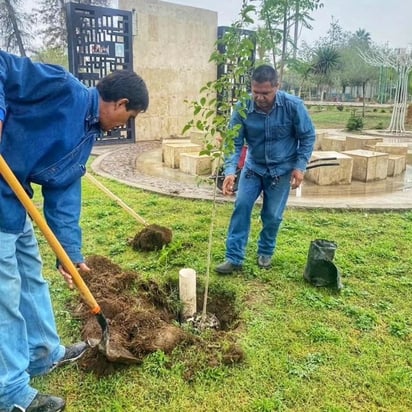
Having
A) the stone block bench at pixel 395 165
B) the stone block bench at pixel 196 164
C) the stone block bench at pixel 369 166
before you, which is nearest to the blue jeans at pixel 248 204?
the stone block bench at pixel 196 164

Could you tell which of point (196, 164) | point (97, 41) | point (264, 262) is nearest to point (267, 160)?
point (264, 262)

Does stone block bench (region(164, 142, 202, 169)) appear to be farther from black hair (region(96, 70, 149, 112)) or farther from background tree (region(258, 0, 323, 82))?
black hair (region(96, 70, 149, 112))

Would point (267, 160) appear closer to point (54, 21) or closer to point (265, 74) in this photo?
point (265, 74)

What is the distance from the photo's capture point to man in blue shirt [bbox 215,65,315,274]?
314 cm

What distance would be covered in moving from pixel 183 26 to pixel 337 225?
1000 centimetres

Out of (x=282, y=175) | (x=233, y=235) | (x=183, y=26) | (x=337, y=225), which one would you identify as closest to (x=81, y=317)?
(x=233, y=235)

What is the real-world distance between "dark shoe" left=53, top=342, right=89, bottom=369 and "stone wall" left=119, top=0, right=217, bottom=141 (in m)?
10.3

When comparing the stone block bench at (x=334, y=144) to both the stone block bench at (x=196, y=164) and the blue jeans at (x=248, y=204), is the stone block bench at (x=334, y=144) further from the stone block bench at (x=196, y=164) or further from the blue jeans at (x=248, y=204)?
the blue jeans at (x=248, y=204)

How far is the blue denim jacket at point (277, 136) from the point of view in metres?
3.13

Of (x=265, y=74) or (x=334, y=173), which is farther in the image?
(x=334, y=173)

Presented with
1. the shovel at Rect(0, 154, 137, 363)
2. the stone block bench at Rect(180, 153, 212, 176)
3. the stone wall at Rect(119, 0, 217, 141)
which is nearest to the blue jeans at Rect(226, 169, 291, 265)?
the shovel at Rect(0, 154, 137, 363)

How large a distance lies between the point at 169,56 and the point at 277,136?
33.7 feet

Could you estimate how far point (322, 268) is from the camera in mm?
3096

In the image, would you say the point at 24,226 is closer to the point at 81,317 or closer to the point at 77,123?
the point at 77,123
